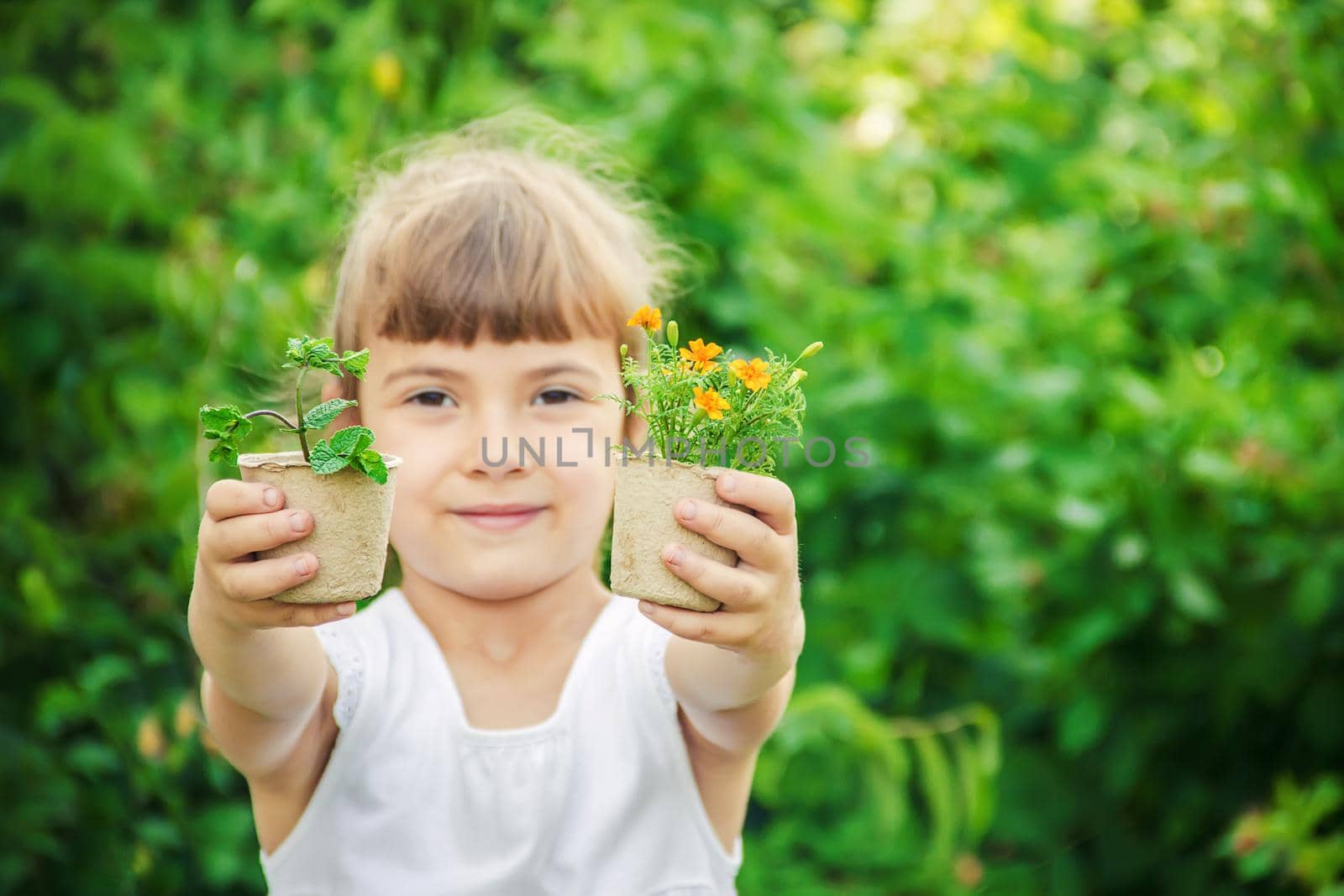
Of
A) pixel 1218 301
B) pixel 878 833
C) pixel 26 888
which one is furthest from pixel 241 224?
pixel 1218 301

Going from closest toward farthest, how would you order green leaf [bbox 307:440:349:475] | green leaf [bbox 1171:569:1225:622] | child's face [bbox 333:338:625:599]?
green leaf [bbox 307:440:349:475], child's face [bbox 333:338:625:599], green leaf [bbox 1171:569:1225:622]

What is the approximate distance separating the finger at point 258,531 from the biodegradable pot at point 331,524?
0.01 meters

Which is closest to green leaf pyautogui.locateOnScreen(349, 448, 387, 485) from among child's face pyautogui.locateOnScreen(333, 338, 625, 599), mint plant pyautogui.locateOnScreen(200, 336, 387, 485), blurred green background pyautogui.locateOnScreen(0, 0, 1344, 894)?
mint plant pyautogui.locateOnScreen(200, 336, 387, 485)

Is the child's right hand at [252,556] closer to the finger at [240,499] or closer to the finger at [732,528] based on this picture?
the finger at [240,499]

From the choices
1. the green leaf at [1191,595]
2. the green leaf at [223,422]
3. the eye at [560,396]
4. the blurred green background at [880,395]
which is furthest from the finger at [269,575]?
the green leaf at [1191,595]

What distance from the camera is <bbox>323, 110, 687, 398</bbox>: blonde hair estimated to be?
1.34m

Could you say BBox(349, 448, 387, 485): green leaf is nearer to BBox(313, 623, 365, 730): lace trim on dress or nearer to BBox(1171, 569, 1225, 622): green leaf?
BBox(313, 623, 365, 730): lace trim on dress

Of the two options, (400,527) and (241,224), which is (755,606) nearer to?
(400,527)

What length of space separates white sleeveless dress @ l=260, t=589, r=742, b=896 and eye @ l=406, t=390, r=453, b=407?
263mm

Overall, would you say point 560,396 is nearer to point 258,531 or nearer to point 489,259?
point 489,259

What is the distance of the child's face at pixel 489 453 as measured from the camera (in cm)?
131

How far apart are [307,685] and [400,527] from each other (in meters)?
0.19

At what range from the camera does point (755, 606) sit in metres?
1.12

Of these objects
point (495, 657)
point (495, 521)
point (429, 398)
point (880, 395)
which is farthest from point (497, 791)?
point (880, 395)
